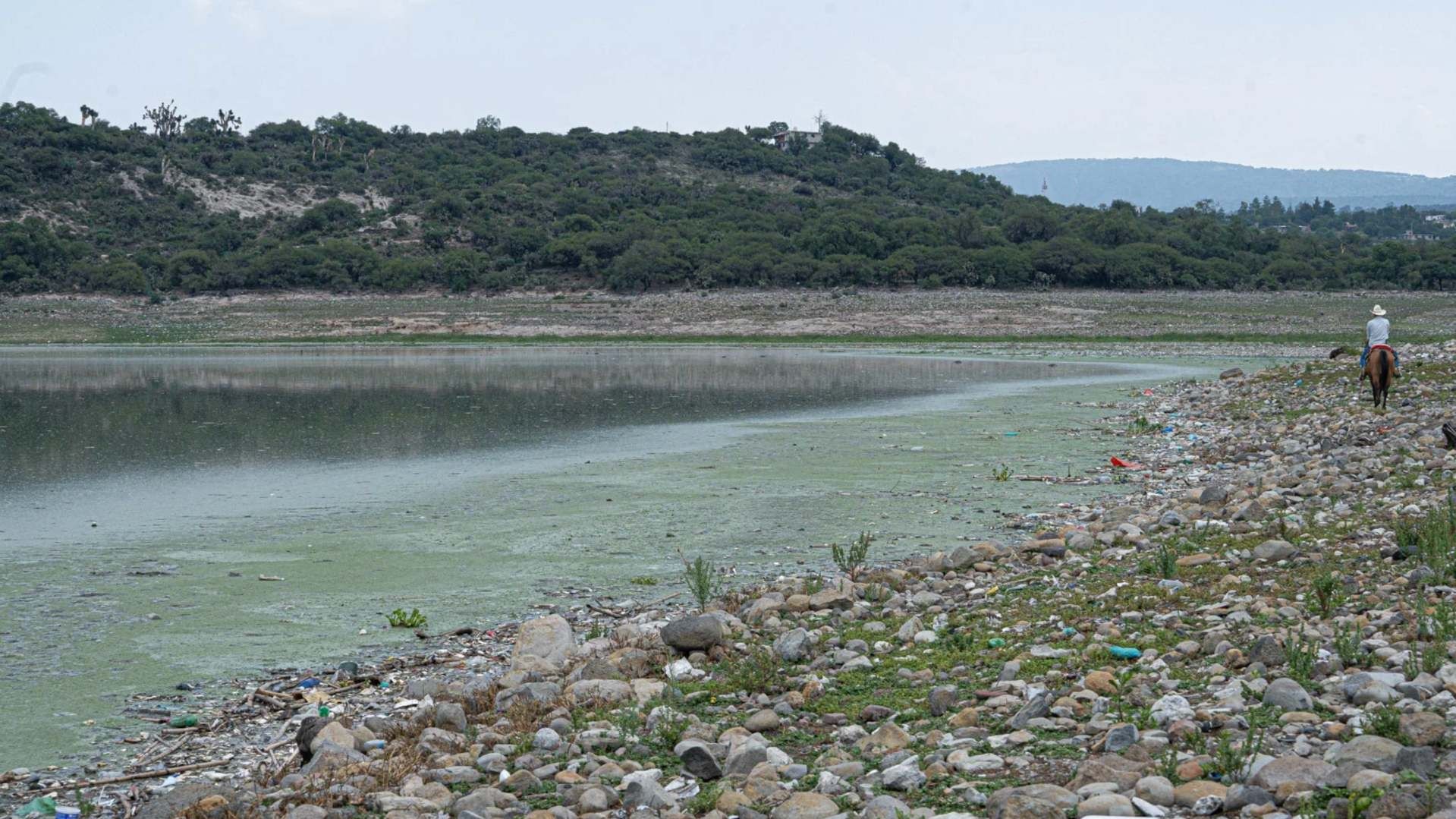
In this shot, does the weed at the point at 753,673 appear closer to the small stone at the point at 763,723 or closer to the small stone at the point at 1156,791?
the small stone at the point at 763,723

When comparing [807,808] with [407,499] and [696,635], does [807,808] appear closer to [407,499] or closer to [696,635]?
[696,635]

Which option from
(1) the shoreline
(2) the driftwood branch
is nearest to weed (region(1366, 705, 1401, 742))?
(2) the driftwood branch

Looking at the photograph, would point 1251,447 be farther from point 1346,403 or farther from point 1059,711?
point 1059,711

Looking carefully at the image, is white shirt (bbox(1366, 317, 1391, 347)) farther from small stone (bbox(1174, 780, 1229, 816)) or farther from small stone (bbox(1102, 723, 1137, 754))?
small stone (bbox(1174, 780, 1229, 816))

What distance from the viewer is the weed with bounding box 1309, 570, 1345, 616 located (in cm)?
754

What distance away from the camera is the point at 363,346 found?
184 ft

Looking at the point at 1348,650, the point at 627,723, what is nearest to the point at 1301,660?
the point at 1348,650

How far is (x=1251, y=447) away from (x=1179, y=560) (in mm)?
9059

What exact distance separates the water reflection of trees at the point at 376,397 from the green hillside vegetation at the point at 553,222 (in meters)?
25.4

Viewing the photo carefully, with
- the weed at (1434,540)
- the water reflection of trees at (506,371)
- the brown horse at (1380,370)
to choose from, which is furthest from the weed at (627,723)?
the water reflection of trees at (506,371)

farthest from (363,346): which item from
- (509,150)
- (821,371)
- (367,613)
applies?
(509,150)

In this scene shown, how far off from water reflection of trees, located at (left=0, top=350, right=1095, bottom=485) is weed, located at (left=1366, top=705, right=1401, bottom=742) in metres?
17.2

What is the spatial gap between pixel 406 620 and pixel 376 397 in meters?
22.8

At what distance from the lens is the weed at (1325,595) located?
7535 mm
